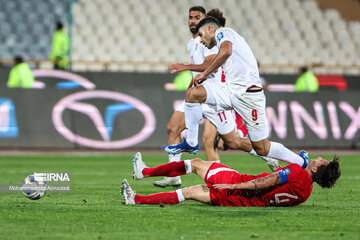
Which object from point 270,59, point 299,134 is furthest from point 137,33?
point 299,134

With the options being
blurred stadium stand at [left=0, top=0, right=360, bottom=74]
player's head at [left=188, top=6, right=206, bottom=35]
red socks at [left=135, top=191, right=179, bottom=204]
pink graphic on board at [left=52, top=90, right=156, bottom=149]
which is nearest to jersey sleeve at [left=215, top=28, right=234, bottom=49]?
player's head at [left=188, top=6, right=206, bottom=35]

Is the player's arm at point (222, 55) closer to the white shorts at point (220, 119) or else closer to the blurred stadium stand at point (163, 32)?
the white shorts at point (220, 119)

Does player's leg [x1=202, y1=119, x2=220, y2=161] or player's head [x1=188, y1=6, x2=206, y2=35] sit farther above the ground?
player's head [x1=188, y1=6, x2=206, y2=35]

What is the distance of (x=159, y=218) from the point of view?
21.6ft

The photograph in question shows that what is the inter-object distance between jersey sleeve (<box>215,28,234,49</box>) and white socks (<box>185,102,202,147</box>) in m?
0.97

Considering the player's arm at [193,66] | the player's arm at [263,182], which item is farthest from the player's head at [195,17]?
the player's arm at [263,182]

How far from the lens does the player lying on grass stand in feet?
23.8

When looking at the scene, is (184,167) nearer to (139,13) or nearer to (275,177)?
(275,177)

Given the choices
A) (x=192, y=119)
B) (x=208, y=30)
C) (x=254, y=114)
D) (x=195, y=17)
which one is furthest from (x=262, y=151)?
(x=195, y=17)

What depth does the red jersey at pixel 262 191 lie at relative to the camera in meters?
7.22

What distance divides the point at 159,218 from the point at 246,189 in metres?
1.08

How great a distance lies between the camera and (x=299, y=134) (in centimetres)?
1750

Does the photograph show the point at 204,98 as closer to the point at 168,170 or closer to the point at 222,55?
the point at 222,55

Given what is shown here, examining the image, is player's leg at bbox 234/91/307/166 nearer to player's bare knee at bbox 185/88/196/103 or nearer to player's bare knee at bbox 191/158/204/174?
player's bare knee at bbox 185/88/196/103
